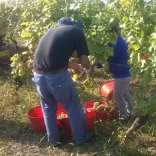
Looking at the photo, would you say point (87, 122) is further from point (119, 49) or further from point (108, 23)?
point (108, 23)

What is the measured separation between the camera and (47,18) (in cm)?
563

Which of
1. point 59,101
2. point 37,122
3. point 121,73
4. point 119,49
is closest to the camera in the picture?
point 59,101

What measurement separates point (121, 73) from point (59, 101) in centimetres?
104

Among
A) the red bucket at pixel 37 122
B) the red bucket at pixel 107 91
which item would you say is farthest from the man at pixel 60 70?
the red bucket at pixel 107 91

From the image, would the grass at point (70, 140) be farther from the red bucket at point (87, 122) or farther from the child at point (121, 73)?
the child at point (121, 73)

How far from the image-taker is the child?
17.9ft

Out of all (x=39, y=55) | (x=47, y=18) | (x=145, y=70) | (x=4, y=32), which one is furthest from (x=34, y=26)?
(x=4, y=32)

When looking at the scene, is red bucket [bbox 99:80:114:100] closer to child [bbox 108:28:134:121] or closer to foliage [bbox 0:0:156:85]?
child [bbox 108:28:134:121]

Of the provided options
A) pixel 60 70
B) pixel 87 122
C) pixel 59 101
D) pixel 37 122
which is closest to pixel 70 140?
pixel 87 122

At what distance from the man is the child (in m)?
0.58

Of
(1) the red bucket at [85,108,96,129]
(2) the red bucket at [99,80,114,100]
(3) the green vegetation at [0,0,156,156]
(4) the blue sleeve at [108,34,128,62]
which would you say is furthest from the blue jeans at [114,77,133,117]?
(2) the red bucket at [99,80,114,100]

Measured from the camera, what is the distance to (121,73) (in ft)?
18.3

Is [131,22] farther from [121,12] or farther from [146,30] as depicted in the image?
[121,12]

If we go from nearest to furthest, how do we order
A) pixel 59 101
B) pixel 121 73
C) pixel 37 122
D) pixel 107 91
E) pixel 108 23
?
pixel 108 23
pixel 59 101
pixel 121 73
pixel 37 122
pixel 107 91
